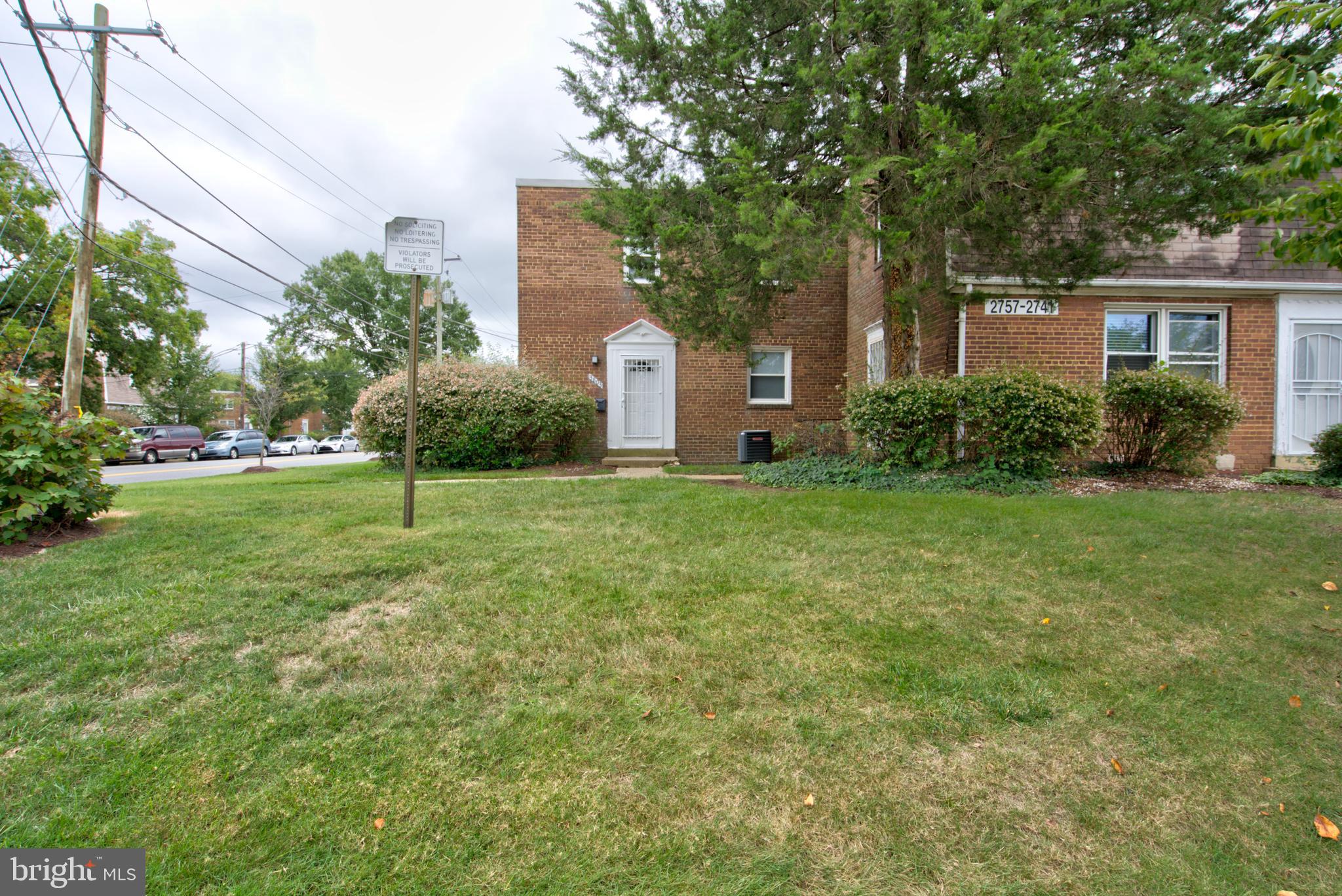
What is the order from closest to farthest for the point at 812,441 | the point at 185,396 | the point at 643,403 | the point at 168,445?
1. the point at 812,441
2. the point at 643,403
3. the point at 168,445
4. the point at 185,396

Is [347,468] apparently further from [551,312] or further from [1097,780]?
[1097,780]

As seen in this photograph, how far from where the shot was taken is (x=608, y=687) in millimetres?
2984

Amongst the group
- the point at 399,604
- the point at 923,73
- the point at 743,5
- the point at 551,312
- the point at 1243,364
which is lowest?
the point at 399,604

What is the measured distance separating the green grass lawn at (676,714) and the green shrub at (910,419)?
3214 mm

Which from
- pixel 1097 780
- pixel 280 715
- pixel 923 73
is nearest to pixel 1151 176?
pixel 923 73

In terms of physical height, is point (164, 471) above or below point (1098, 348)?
below

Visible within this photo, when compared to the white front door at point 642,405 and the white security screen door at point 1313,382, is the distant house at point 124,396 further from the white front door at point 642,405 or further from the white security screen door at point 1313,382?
the white security screen door at point 1313,382

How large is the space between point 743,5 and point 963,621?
714 centimetres

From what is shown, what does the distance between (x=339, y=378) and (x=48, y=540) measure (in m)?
54.2

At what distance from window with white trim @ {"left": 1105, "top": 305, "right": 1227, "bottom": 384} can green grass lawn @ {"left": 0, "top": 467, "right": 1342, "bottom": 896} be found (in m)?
6.28

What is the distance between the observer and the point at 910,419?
818cm

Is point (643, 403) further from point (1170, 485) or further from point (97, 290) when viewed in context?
point (97, 290)

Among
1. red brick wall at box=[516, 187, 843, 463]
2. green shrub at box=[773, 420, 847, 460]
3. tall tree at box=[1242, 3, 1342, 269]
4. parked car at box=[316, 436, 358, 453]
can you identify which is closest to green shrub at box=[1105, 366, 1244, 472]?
green shrub at box=[773, 420, 847, 460]

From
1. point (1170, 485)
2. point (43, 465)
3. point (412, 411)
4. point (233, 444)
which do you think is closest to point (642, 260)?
point (412, 411)
